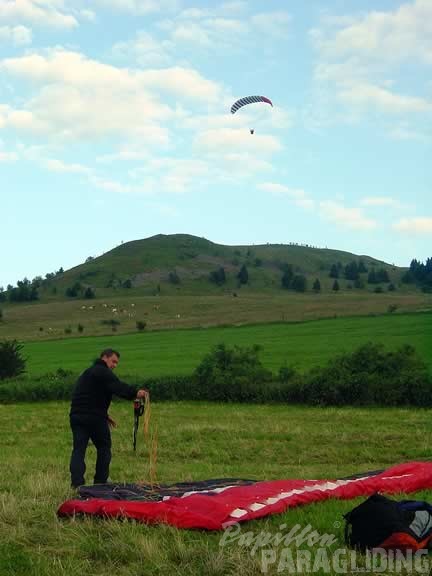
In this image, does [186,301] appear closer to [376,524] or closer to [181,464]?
[181,464]

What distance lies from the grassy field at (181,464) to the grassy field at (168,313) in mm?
56689

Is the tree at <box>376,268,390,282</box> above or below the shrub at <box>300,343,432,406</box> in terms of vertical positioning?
above

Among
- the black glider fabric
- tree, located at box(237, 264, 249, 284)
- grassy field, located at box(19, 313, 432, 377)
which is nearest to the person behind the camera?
the black glider fabric

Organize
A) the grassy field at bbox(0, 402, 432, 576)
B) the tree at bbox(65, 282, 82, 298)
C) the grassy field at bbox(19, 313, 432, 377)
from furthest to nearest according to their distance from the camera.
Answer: the tree at bbox(65, 282, 82, 298) < the grassy field at bbox(19, 313, 432, 377) < the grassy field at bbox(0, 402, 432, 576)

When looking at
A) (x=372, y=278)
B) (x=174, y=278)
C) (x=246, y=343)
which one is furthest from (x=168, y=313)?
(x=372, y=278)

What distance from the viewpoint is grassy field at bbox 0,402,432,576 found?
6781mm

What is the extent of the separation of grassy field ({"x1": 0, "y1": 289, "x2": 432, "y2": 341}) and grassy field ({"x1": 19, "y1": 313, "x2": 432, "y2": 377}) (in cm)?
770

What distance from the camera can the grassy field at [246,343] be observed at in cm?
4709

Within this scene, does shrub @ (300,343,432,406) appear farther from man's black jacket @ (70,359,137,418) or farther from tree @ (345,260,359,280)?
tree @ (345,260,359,280)

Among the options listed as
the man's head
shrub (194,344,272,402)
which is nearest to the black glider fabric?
the man's head

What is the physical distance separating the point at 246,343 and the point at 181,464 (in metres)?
43.8

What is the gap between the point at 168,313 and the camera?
112 m

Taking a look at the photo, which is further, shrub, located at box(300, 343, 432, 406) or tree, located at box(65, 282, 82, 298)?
tree, located at box(65, 282, 82, 298)

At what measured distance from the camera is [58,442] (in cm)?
1930
